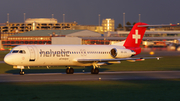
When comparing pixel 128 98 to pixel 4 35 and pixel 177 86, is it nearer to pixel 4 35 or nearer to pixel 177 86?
pixel 177 86

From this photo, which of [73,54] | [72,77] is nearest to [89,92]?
[72,77]

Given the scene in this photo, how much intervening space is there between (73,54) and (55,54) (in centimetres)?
208

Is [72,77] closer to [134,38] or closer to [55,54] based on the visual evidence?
[55,54]

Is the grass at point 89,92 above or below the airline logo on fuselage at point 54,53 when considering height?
below

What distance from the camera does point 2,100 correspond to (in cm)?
1667

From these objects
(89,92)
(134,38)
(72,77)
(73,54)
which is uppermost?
(134,38)

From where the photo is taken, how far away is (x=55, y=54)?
3017 cm

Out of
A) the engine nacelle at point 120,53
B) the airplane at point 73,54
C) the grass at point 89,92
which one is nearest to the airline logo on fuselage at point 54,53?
the airplane at point 73,54

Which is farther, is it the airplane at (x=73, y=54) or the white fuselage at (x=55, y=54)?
the airplane at (x=73, y=54)

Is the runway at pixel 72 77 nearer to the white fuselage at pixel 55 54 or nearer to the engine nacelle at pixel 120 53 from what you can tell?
the white fuselage at pixel 55 54

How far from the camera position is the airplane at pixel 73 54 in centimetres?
2911

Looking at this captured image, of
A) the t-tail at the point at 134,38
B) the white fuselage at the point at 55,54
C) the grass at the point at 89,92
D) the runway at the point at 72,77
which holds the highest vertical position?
the t-tail at the point at 134,38

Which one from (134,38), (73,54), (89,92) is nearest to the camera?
(89,92)

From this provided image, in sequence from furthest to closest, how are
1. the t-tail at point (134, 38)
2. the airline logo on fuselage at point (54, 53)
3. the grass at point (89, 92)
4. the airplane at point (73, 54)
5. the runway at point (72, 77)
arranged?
the t-tail at point (134, 38)
the airline logo on fuselage at point (54, 53)
the airplane at point (73, 54)
the runway at point (72, 77)
the grass at point (89, 92)
